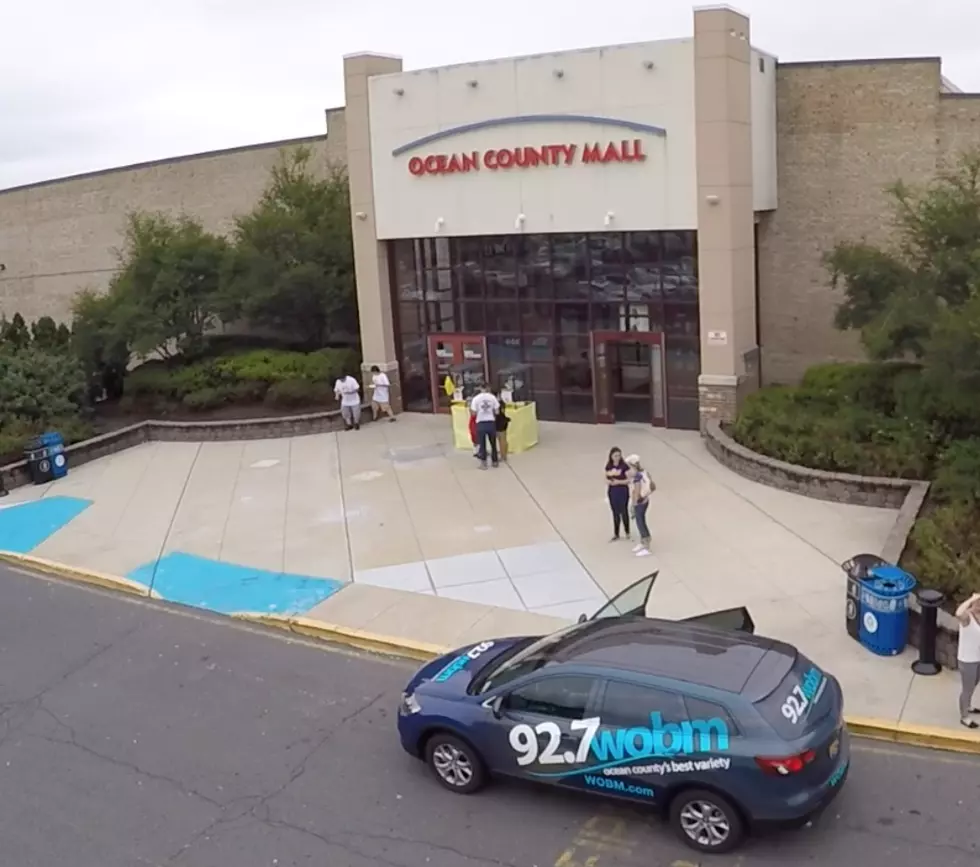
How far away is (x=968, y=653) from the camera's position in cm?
995

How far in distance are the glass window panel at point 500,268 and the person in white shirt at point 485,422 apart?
15.0ft

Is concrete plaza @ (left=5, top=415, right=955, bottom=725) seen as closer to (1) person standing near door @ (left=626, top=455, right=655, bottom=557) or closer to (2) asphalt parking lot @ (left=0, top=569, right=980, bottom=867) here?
(1) person standing near door @ (left=626, top=455, right=655, bottom=557)

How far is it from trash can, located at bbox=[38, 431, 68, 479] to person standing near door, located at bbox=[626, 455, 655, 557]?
12.3 meters

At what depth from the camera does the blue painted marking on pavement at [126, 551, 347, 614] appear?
47.5ft

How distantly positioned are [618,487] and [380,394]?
34.3 feet

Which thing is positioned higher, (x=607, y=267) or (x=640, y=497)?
(x=607, y=267)

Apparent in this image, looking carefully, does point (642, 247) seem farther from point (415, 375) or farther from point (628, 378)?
point (415, 375)

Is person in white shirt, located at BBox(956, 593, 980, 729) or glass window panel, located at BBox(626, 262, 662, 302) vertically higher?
glass window panel, located at BBox(626, 262, 662, 302)

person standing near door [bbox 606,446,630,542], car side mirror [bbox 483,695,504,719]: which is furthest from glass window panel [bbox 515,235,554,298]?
car side mirror [bbox 483,695,504,719]

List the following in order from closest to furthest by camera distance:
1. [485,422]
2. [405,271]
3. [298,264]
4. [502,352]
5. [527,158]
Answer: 1. [485,422]
2. [527,158]
3. [502,352]
4. [405,271]
5. [298,264]

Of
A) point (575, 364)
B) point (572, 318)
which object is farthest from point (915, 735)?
point (572, 318)

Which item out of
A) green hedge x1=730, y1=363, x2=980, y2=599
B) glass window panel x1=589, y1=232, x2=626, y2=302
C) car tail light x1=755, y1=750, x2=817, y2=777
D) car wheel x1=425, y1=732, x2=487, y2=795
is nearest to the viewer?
car tail light x1=755, y1=750, x2=817, y2=777

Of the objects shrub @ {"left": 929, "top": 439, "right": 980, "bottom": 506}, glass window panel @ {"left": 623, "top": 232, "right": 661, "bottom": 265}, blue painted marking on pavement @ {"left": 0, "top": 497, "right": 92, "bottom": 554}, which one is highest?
glass window panel @ {"left": 623, "top": 232, "right": 661, "bottom": 265}

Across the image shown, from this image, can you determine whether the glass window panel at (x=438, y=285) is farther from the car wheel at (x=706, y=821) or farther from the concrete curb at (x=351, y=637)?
the car wheel at (x=706, y=821)
